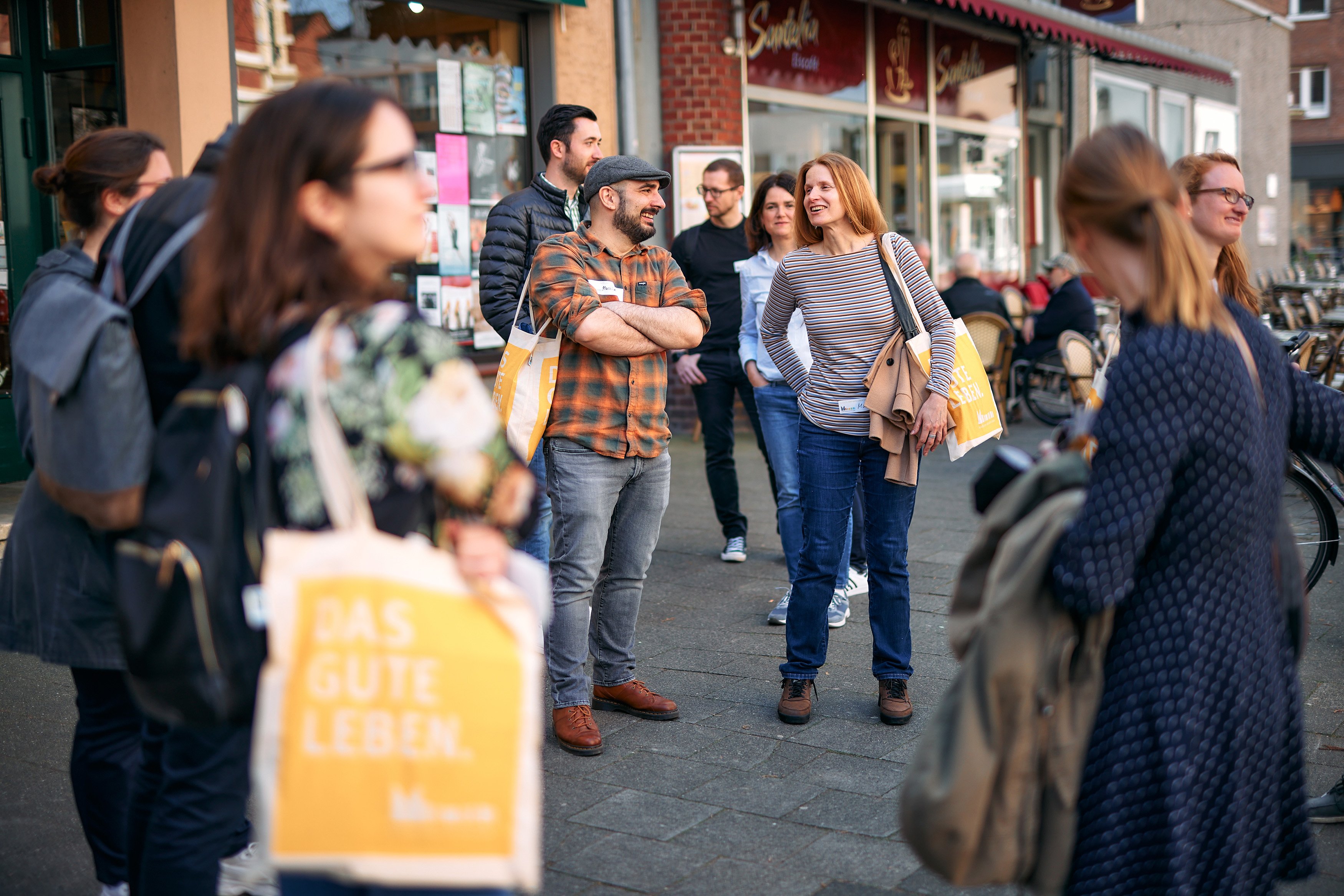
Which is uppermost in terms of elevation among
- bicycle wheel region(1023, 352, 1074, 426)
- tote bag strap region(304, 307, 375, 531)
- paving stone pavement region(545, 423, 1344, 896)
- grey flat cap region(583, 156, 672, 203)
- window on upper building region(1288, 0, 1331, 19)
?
window on upper building region(1288, 0, 1331, 19)

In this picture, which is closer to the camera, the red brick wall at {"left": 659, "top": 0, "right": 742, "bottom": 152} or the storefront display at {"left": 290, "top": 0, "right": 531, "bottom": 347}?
the storefront display at {"left": 290, "top": 0, "right": 531, "bottom": 347}

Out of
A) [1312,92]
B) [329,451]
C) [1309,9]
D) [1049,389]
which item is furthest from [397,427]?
[1312,92]

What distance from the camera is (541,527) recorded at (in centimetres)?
531

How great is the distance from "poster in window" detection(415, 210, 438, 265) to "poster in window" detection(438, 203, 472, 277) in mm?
22

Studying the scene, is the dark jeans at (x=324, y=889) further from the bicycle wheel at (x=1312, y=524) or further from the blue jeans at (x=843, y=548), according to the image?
the bicycle wheel at (x=1312, y=524)

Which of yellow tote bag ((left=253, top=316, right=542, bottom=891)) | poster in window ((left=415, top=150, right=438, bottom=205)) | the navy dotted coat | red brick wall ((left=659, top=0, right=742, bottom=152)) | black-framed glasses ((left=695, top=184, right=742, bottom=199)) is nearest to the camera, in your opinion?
yellow tote bag ((left=253, top=316, right=542, bottom=891))

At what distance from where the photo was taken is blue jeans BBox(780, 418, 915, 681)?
446cm

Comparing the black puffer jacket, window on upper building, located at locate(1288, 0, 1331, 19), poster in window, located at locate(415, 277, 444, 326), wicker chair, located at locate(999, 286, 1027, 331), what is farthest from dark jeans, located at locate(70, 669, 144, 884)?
window on upper building, located at locate(1288, 0, 1331, 19)

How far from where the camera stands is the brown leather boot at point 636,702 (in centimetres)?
449

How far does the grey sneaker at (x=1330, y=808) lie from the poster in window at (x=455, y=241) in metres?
6.93

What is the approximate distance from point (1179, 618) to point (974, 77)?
46.8 feet

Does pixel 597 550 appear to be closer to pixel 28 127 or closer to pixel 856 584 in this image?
pixel 856 584

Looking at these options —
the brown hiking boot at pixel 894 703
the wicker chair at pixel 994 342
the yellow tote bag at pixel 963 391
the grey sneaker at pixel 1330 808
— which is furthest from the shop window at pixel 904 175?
the grey sneaker at pixel 1330 808

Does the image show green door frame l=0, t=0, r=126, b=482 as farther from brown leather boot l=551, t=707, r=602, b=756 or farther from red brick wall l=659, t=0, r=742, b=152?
red brick wall l=659, t=0, r=742, b=152
